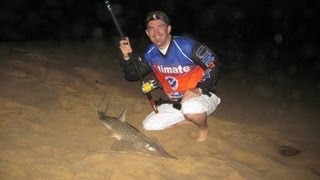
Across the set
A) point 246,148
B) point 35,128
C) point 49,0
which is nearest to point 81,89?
point 35,128

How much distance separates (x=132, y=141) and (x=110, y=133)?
2.10ft

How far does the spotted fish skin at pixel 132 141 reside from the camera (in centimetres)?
463

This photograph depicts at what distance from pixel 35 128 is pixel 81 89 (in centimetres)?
189

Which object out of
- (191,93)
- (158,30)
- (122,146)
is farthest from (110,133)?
(158,30)

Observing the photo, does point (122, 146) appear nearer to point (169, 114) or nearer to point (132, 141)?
point (132, 141)

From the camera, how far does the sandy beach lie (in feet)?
14.2

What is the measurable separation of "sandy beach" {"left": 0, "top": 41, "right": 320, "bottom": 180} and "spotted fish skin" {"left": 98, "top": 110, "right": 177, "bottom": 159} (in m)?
0.12

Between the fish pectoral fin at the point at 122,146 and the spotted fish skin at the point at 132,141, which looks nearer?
the spotted fish skin at the point at 132,141

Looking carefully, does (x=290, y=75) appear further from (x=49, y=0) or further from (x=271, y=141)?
(x=49, y=0)

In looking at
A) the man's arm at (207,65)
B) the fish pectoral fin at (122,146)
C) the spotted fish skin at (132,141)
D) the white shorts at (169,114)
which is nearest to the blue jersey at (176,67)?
→ the man's arm at (207,65)

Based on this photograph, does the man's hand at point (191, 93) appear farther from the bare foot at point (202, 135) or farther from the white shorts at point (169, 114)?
the bare foot at point (202, 135)

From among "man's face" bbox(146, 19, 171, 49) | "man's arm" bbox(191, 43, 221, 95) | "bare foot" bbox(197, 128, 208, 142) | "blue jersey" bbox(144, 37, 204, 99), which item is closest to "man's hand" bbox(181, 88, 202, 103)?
"man's arm" bbox(191, 43, 221, 95)

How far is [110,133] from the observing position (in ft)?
17.7

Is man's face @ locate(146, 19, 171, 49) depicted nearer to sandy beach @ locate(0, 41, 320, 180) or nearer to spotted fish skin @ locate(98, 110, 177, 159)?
spotted fish skin @ locate(98, 110, 177, 159)
